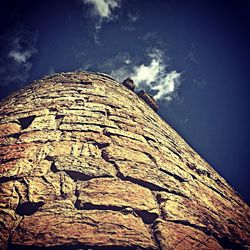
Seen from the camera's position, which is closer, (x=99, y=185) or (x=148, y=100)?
(x=99, y=185)

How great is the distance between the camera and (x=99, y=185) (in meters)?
11.4

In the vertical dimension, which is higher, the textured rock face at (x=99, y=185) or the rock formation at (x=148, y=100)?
the rock formation at (x=148, y=100)

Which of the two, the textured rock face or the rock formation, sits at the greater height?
the rock formation

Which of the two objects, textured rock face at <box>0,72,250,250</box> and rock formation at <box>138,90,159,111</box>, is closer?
textured rock face at <box>0,72,250,250</box>

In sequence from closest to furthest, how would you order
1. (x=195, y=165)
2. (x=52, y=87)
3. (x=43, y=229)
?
(x=43, y=229) < (x=195, y=165) < (x=52, y=87)

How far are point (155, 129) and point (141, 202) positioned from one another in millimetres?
8452

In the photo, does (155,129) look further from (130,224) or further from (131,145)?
(130,224)

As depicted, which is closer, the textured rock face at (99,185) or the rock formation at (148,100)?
the textured rock face at (99,185)

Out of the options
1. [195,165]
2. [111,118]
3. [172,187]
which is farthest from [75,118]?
[195,165]

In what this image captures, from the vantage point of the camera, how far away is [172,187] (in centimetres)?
1318

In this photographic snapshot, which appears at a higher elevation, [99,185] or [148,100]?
[148,100]

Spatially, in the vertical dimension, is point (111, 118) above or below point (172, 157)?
above

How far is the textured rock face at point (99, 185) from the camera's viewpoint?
946 cm

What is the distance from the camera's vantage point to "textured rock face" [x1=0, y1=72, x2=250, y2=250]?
9.46 meters
